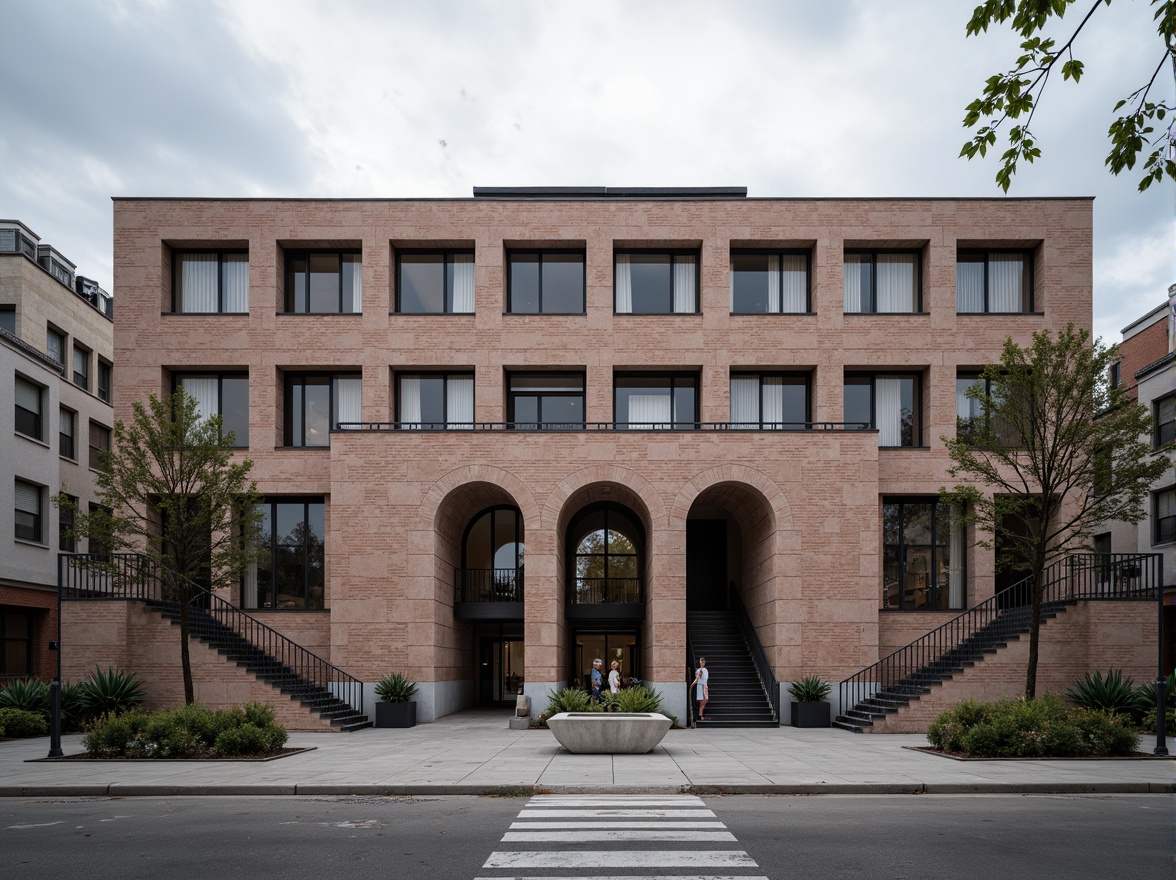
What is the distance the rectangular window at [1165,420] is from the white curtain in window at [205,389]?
107 feet

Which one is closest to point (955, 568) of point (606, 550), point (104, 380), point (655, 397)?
point (655, 397)

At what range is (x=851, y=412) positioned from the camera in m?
31.5

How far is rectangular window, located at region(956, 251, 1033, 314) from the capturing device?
31.7 metres

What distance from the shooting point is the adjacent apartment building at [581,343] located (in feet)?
98.6

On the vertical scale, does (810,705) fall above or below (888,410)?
below

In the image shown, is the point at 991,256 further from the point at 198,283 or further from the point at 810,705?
the point at 198,283

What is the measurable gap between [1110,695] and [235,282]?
93.1ft

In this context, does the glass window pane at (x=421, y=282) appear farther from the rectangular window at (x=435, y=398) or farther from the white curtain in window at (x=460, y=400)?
the white curtain in window at (x=460, y=400)

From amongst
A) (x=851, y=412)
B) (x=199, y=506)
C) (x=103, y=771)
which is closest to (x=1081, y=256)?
(x=851, y=412)

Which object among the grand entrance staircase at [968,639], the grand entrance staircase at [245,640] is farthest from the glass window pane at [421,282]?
the grand entrance staircase at [968,639]

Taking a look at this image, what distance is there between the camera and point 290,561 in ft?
99.2

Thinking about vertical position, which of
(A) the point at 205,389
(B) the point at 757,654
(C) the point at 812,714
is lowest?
(C) the point at 812,714

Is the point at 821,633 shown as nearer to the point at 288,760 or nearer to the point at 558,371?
the point at 558,371


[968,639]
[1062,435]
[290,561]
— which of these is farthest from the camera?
[290,561]
